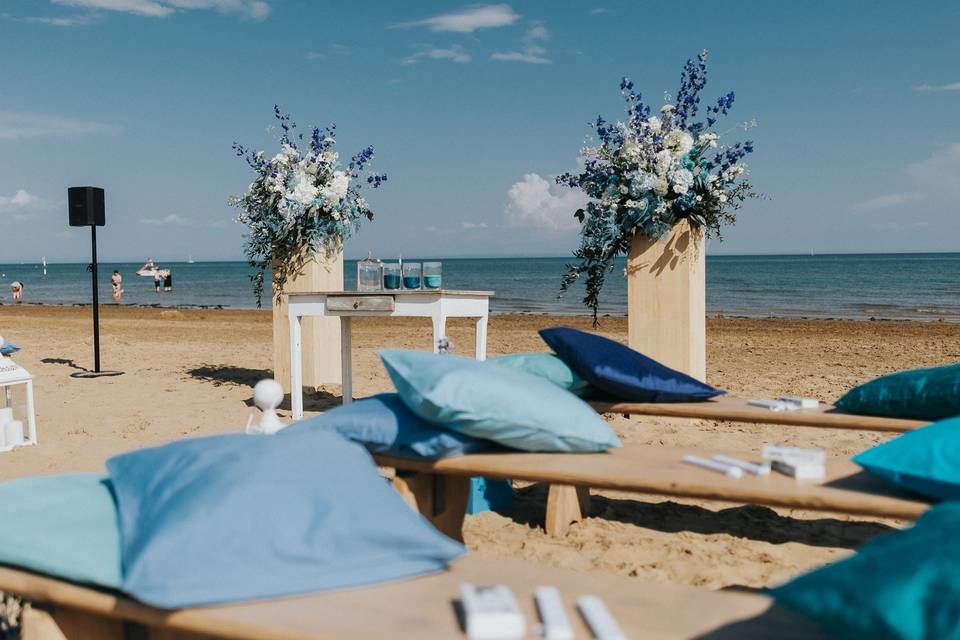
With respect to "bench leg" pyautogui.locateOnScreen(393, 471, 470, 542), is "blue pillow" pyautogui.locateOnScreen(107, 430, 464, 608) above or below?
above

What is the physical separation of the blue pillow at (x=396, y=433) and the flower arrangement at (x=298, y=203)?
3.90 meters

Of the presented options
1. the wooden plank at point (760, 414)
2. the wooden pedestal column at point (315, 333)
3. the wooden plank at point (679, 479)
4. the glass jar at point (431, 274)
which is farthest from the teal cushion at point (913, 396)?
the wooden pedestal column at point (315, 333)

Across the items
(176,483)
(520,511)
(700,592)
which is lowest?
(520,511)

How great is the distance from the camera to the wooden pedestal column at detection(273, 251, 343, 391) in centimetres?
658

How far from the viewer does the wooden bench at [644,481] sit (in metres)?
2.18

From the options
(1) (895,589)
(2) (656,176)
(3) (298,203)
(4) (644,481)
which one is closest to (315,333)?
(3) (298,203)

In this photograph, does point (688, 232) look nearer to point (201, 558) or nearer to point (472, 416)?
point (472, 416)

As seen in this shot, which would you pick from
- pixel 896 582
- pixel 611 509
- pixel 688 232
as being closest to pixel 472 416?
pixel 896 582

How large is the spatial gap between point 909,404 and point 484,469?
1.77 metres

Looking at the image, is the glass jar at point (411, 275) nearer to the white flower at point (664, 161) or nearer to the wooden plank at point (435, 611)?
the white flower at point (664, 161)

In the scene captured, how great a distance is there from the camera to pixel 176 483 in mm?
1913

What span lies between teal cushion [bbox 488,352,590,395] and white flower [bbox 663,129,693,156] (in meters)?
2.05

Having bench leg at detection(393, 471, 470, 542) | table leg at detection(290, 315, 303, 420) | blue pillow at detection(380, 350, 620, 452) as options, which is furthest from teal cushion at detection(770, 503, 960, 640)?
table leg at detection(290, 315, 303, 420)

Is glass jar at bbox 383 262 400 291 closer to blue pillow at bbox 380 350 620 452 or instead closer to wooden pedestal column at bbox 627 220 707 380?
wooden pedestal column at bbox 627 220 707 380
